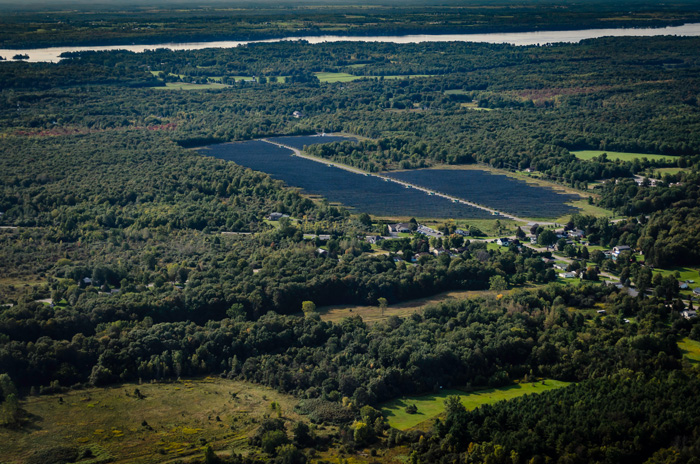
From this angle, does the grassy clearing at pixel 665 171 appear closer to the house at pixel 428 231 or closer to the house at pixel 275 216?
the house at pixel 428 231

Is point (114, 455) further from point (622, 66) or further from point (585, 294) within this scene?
point (622, 66)

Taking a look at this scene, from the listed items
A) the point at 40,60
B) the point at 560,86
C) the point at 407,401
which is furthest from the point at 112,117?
the point at 407,401

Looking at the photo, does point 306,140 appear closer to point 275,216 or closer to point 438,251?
point 275,216

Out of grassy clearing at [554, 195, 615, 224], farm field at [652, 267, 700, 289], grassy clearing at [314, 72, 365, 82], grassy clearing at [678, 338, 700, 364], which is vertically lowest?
grassy clearing at [678, 338, 700, 364]

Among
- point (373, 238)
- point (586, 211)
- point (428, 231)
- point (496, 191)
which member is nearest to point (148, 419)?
point (373, 238)

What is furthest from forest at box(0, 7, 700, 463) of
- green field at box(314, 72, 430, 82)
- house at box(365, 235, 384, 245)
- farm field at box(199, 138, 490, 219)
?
green field at box(314, 72, 430, 82)

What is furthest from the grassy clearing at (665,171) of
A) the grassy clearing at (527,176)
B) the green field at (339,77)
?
the green field at (339,77)

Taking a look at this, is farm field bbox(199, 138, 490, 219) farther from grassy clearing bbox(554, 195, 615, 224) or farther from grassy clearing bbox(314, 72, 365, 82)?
grassy clearing bbox(314, 72, 365, 82)
